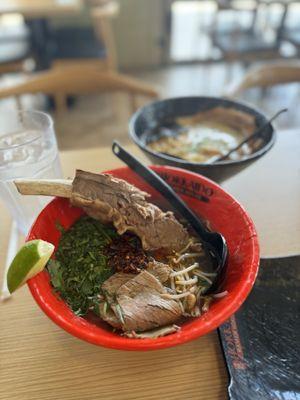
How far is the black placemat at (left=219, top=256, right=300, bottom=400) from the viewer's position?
0.59 m

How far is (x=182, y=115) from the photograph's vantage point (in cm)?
120

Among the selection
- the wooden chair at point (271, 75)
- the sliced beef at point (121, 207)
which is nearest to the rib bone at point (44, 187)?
the sliced beef at point (121, 207)

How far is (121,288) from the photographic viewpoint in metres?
0.66

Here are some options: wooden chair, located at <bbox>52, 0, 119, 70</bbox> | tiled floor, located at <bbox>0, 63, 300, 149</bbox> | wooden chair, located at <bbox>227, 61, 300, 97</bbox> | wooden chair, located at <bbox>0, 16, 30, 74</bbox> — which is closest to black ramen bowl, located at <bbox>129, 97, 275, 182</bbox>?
wooden chair, located at <bbox>227, 61, 300, 97</bbox>

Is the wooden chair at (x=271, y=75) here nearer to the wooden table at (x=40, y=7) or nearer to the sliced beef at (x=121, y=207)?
the sliced beef at (x=121, y=207)

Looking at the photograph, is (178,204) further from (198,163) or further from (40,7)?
(40,7)

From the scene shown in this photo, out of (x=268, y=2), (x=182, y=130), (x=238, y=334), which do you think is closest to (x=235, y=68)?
(x=268, y=2)

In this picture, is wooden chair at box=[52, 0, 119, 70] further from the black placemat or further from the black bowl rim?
the black placemat

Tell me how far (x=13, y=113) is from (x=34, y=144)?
20cm

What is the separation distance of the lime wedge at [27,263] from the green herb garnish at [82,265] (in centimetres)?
8

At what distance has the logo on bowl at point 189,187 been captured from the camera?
0.81 metres

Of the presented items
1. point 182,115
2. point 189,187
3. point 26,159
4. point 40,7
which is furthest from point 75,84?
point 40,7

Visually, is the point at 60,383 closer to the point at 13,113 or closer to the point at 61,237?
the point at 61,237

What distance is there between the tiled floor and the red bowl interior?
1.92m
